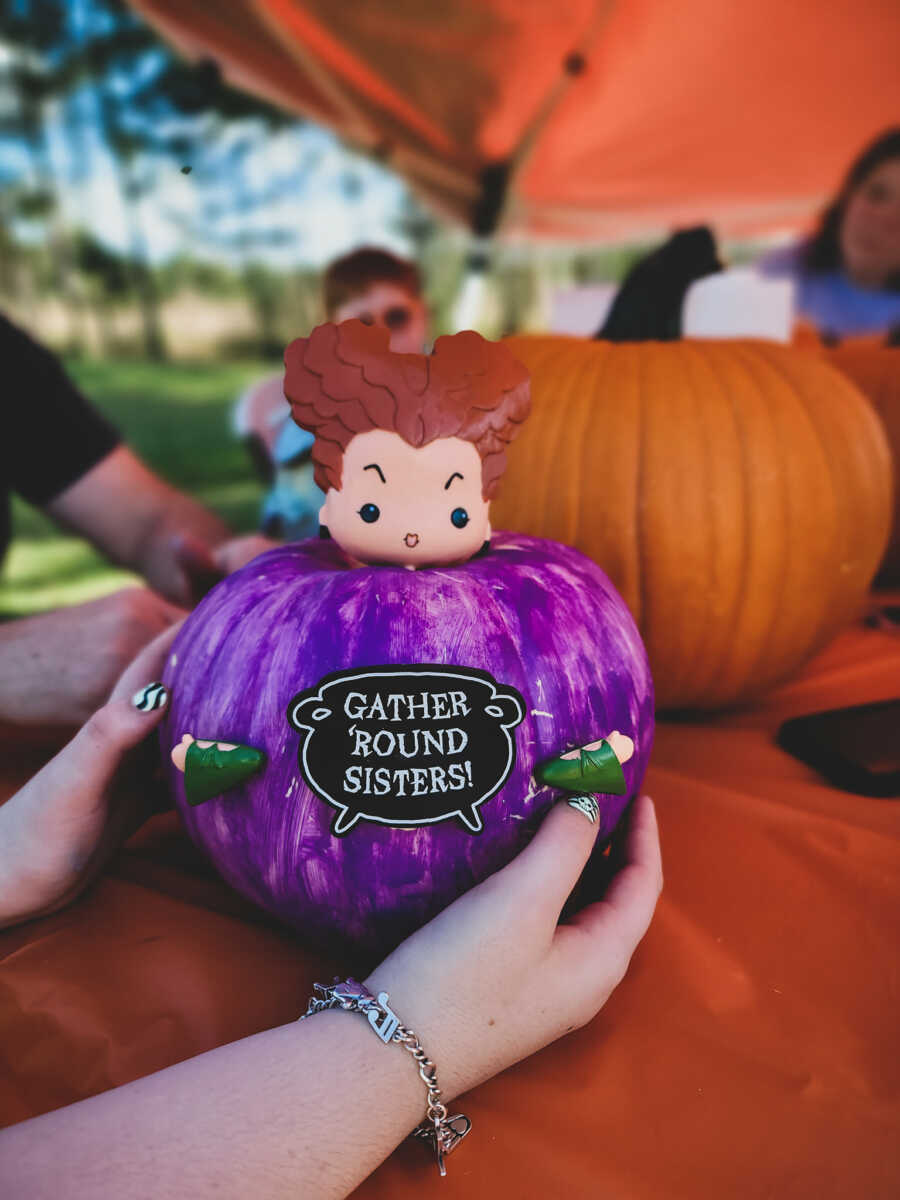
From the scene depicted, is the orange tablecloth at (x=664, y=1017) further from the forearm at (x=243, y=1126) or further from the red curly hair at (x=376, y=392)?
the red curly hair at (x=376, y=392)

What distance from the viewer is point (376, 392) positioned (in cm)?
52

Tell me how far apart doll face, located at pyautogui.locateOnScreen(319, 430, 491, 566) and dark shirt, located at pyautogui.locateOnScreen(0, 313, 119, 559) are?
0.96m

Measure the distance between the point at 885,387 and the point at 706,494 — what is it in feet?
2.53

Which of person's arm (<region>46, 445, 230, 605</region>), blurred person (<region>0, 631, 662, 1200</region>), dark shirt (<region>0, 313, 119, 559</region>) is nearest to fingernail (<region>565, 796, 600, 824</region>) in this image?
blurred person (<region>0, 631, 662, 1200</region>)

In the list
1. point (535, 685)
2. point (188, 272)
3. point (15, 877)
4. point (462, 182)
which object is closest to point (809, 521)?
point (535, 685)

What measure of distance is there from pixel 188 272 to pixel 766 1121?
3090 millimetres

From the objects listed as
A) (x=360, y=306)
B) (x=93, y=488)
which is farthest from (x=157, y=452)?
(x=93, y=488)

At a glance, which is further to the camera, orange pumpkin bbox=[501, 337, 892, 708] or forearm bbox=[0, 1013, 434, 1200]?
orange pumpkin bbox=[501, 337, 892, 708]

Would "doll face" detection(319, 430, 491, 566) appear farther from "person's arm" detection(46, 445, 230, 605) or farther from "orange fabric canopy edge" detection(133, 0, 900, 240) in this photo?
"orange fabric canopy edge" detection(133, 0, 900, 240)

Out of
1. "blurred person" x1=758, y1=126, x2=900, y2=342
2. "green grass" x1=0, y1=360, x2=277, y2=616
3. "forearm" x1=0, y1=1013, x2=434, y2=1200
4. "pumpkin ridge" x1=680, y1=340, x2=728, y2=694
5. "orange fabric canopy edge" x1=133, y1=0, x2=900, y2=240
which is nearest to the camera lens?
"forearm" x1=0, y1=1013, x2=434, y2=1200

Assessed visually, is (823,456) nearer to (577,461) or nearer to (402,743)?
(577,461)

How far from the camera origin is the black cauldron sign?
0.47m

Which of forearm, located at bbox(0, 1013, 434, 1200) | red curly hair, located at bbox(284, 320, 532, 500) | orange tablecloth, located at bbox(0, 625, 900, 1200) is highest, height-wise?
red curly hair, located at bbox(284, 320, 532, 500)

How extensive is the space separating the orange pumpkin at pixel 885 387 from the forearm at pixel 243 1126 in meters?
1.23
